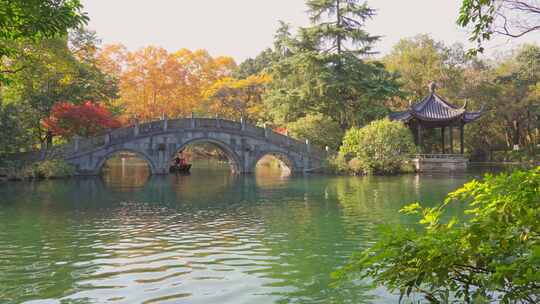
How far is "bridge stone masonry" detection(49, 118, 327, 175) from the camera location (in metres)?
28.1

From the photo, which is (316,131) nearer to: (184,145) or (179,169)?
(184,145)

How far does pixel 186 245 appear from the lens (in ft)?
31.2

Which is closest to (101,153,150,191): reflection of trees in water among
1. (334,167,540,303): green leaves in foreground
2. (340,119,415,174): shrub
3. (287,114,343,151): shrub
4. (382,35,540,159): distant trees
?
(287,114,343,151): shrub

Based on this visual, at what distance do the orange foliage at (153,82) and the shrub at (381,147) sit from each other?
25.0 metres

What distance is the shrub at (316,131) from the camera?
34719 millimetres

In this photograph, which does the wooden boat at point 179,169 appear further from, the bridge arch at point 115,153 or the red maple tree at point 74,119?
the red maple tree at point 74,119

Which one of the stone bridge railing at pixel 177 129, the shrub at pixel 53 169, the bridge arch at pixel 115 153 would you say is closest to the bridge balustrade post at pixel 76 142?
the stone bridge railing at pixel 177 129

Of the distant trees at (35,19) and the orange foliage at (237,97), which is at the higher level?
the orange foliage at (237,97)

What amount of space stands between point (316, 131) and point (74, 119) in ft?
51.0

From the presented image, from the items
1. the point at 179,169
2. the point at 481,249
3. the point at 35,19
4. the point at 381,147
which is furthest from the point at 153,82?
the point at 481,249

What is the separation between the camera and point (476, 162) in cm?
4681

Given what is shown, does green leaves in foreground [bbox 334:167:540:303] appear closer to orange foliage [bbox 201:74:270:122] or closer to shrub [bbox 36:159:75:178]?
shrub [bbox 36:159:75:178]

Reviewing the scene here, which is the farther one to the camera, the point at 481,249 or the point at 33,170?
the point at 33,170

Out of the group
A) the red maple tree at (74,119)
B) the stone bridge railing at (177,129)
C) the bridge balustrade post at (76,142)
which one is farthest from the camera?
the red maple tree at (74,119)
